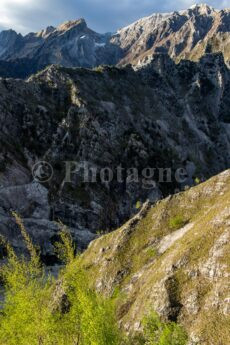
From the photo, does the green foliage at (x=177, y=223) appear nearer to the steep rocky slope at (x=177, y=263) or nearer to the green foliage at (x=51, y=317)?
the steep rocky slope at (x=177, y=263)

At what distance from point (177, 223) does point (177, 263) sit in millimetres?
10947

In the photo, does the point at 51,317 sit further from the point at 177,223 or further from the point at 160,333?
the point at 177,223

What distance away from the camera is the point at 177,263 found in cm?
3872

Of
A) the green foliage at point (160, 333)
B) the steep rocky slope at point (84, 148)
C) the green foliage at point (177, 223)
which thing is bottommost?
the green foliage at point (160, 333)

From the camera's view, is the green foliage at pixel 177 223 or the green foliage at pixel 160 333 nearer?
the green foliage at pixel 160 333

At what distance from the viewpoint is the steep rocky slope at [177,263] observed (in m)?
33.2

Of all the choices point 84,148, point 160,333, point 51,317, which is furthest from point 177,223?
point 84,148

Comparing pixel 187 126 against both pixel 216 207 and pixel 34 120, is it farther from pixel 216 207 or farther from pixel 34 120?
pixel 216 207

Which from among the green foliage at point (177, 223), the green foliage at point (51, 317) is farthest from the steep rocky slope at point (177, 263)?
the green foliage at point (51, 317)

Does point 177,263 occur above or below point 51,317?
below

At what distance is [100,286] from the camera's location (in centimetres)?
4609

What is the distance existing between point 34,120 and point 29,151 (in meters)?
12.5

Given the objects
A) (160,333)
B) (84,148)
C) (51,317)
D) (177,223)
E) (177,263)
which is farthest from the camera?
(84,148)

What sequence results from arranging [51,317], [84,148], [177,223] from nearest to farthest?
1. [51,317]
2. [177,223]
3. [84,148]
